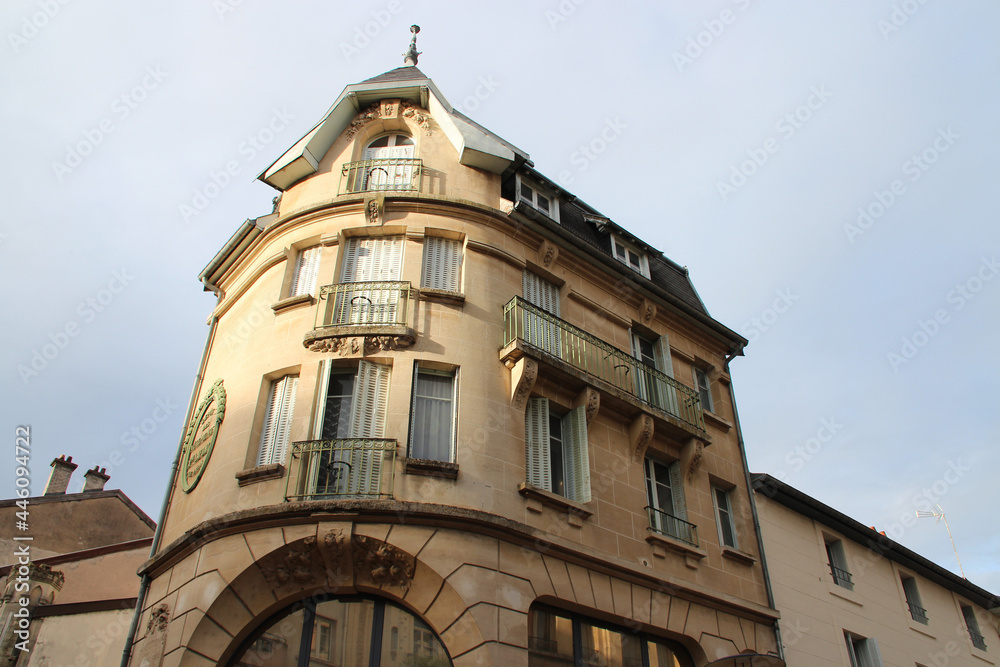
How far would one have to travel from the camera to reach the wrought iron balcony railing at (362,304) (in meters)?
13.5

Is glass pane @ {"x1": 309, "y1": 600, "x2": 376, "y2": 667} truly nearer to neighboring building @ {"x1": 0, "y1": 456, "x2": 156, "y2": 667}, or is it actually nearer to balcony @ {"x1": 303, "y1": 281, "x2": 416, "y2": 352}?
balcony @ {"x1": 303, "y1": 281, "x2": 416, "y2": 352}

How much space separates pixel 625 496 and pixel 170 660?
7.74 meters

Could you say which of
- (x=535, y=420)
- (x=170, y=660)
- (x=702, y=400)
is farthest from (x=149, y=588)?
(x=702, y=400)

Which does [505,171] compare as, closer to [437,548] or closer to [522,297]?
[522,297]

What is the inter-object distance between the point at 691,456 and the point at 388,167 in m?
8.50

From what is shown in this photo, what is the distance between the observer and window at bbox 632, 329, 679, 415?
52.5 ft

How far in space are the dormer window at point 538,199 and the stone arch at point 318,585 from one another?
28.4ft

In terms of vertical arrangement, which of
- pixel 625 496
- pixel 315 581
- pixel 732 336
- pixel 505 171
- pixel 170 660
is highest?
pixel 505 171

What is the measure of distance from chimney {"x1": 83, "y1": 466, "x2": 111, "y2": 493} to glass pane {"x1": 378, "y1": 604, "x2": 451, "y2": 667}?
22049mm

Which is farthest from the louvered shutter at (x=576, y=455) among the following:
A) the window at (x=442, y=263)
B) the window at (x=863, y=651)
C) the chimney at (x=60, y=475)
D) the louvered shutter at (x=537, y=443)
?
the chimney at (x=60, y=475)

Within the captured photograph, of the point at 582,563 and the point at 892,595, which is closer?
the point at 582,563

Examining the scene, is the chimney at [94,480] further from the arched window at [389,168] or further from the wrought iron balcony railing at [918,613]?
the wrought iron balcony railing at [918,613]

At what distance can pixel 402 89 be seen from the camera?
16828mm

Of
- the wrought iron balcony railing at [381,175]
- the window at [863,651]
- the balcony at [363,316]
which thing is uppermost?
the wrought iron balcony railing at [381,175]
